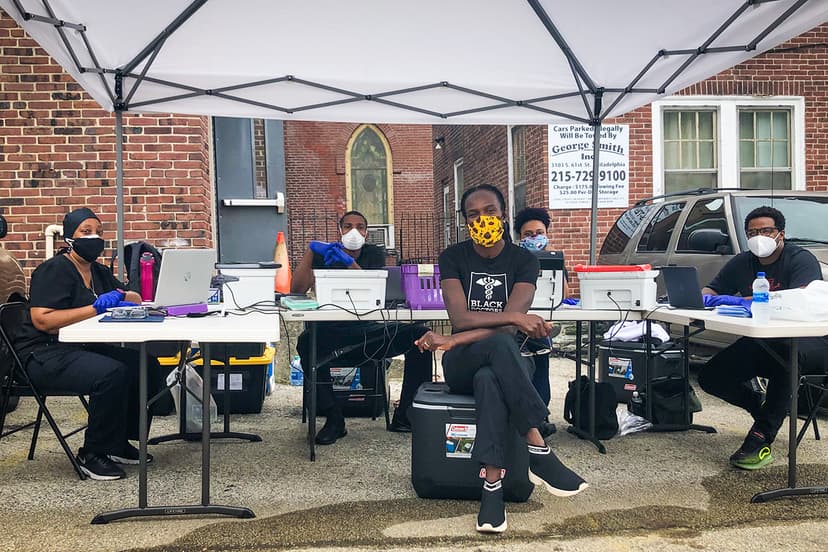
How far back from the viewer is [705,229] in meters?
5.98

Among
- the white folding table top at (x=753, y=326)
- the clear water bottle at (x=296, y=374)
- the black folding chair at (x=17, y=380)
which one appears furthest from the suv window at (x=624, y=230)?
the black folding chair at (x=17, y=380)

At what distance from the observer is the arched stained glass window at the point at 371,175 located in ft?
63.1

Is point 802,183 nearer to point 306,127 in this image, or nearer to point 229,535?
point 229,535

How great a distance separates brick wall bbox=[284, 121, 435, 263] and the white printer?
14.3 metres

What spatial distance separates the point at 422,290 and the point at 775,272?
82.6 inches

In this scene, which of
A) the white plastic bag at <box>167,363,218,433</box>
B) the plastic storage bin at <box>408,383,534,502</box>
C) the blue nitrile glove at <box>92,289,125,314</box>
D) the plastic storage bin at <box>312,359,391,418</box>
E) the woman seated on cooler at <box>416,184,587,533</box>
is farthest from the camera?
the plastic storage bin at <box>312,359,391,418</box>

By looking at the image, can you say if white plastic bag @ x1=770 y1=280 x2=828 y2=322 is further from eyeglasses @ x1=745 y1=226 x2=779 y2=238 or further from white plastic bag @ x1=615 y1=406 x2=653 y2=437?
white plastic bag @ x1=615 y1=406 x2=653 y2=437

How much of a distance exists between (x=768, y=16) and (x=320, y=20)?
2598 mm

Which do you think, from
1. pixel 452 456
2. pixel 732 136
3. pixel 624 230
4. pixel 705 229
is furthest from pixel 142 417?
pixel 732 136

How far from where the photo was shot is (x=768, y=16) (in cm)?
395

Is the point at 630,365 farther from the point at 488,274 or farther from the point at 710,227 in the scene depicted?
the point at 488,274

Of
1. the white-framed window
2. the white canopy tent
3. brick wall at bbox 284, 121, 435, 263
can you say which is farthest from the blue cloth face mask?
brick wall at bbox 284, 121, 435, 263

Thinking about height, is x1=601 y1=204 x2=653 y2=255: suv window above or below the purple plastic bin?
above

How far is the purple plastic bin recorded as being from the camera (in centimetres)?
406
